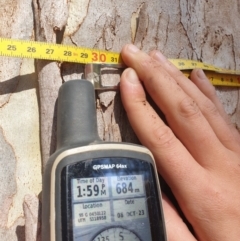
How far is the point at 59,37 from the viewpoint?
0.94m

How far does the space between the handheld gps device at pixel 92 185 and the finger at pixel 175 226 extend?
6 cm

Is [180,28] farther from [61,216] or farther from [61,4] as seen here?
[61,216]

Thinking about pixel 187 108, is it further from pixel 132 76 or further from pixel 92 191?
pixel 92 191

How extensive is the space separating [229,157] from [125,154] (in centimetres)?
26

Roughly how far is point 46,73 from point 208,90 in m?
0.39

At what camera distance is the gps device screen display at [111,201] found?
812mm

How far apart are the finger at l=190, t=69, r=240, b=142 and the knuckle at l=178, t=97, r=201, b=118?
0.32 feet

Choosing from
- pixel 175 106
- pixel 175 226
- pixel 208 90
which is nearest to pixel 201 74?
pixel 208 90

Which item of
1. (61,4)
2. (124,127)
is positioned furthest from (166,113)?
(61,4)

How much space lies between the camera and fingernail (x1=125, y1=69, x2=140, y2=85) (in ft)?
3.08

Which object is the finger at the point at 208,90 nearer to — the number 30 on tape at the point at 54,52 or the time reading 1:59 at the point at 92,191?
the number 30 on tape at the point at 54,52

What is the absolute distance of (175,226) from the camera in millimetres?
914

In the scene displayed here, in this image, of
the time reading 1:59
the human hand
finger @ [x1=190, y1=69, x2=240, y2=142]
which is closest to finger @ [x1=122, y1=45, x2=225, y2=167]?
the human hand

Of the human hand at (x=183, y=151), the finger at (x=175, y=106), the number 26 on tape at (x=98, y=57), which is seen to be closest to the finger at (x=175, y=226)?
the human hand at (x=183, y=151)
